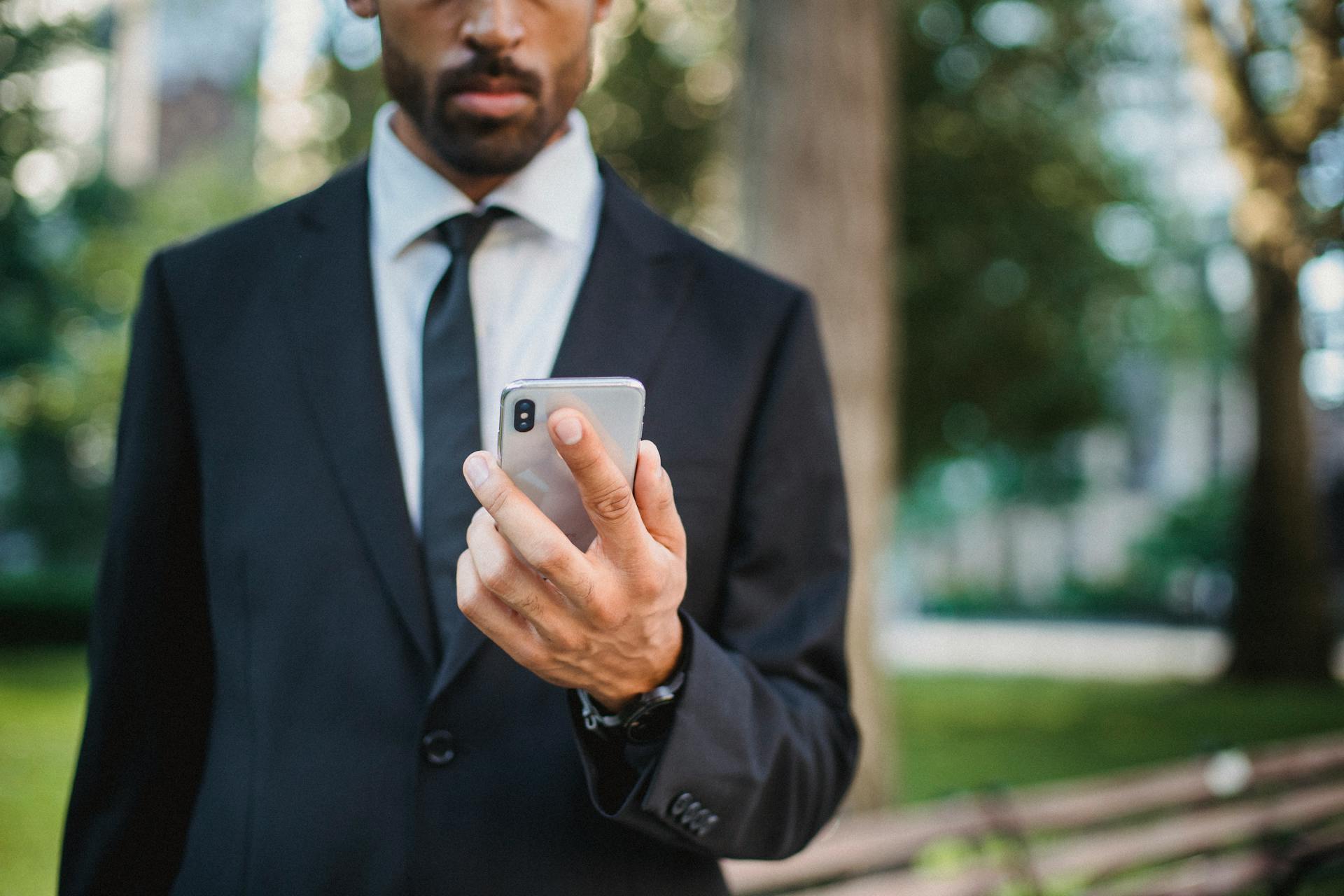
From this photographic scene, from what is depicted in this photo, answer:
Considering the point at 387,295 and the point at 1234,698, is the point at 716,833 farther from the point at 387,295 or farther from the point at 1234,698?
the point at 1234,698

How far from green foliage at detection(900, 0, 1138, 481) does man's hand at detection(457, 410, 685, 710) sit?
1260 centimetres

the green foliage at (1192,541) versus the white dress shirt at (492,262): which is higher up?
the white dress shirt at (492,262)

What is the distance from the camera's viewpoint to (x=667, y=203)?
543 inches

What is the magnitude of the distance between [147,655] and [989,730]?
11.9 m

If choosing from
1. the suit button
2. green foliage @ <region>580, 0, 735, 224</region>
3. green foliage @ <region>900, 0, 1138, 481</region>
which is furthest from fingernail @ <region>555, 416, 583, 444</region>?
green foliage @ <region>900, 0, 1138, 481</region>

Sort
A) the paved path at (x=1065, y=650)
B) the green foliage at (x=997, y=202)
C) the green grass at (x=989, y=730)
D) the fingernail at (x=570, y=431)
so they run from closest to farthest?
the fingernail at (x=570, y=431) → the green grass at (x=989, y=730) → the green foliage at (x=997, y=202) → the paved path at (x=1065, y=650)

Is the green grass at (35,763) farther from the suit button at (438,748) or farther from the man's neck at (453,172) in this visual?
the man's neck at (453,172)

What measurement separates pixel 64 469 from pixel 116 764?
104ft

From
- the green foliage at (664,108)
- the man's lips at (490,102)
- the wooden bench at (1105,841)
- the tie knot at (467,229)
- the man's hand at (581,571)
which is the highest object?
the green foliage at (664,108)

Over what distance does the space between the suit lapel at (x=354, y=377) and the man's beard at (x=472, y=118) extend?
0.20 meters

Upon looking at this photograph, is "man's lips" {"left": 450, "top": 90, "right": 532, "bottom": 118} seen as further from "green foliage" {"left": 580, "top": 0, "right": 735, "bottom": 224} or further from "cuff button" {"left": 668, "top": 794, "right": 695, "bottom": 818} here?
"green foliage" {"left": 580, "top": 0, "right": 735, "bottom": 224}

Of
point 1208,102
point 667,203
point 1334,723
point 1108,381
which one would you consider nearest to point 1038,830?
point 1208,102

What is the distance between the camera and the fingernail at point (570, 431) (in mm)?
1095

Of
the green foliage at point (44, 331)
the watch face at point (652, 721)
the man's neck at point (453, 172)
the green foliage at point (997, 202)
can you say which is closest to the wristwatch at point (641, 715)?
the watch face at point (652, 721)
